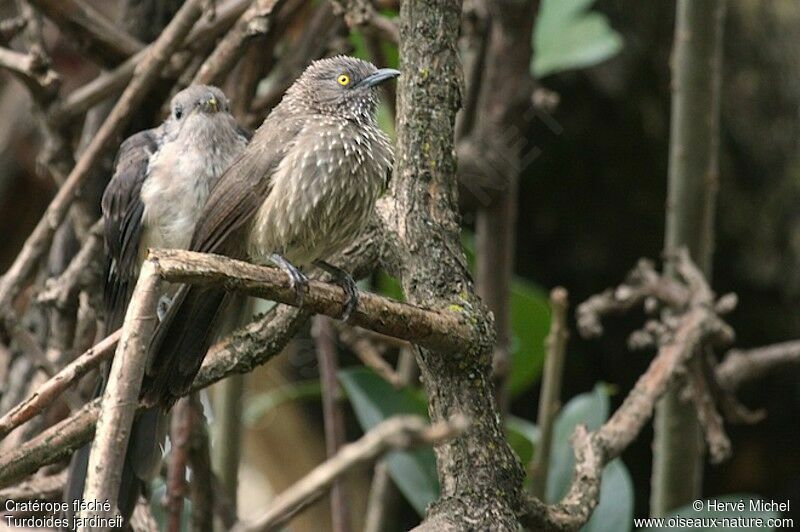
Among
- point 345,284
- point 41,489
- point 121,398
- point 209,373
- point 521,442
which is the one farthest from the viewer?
point 521,442

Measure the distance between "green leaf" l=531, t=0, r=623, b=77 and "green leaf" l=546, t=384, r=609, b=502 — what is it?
1253mm

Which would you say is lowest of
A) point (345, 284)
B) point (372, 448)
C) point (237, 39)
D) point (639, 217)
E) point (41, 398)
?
point (372, 448)

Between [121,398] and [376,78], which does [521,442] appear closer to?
[376,78]

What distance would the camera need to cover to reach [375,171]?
2688 millimetres

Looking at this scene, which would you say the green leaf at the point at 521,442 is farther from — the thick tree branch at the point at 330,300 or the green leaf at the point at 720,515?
the thick tree branch at the point at 330,300

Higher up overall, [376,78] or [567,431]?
[376,78]

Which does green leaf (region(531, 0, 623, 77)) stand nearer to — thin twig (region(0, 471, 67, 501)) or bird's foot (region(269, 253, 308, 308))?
bird's foot (region(269, 253, 308, 308))

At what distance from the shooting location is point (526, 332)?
4.09 meters

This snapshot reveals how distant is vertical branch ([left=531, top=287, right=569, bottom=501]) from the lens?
3.17 meters

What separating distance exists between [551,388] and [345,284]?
3.39 ft

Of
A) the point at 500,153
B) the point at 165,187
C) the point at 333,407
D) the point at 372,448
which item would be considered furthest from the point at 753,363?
the point at 372,448

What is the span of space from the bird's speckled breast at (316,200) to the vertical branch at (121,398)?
0.79 m

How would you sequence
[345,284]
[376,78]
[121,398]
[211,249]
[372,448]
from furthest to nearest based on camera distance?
1. [376,78]
2. [211,249]
3. [345,284]
4. [121,398]
5. [372,448]

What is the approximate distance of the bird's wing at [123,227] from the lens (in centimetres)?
300
